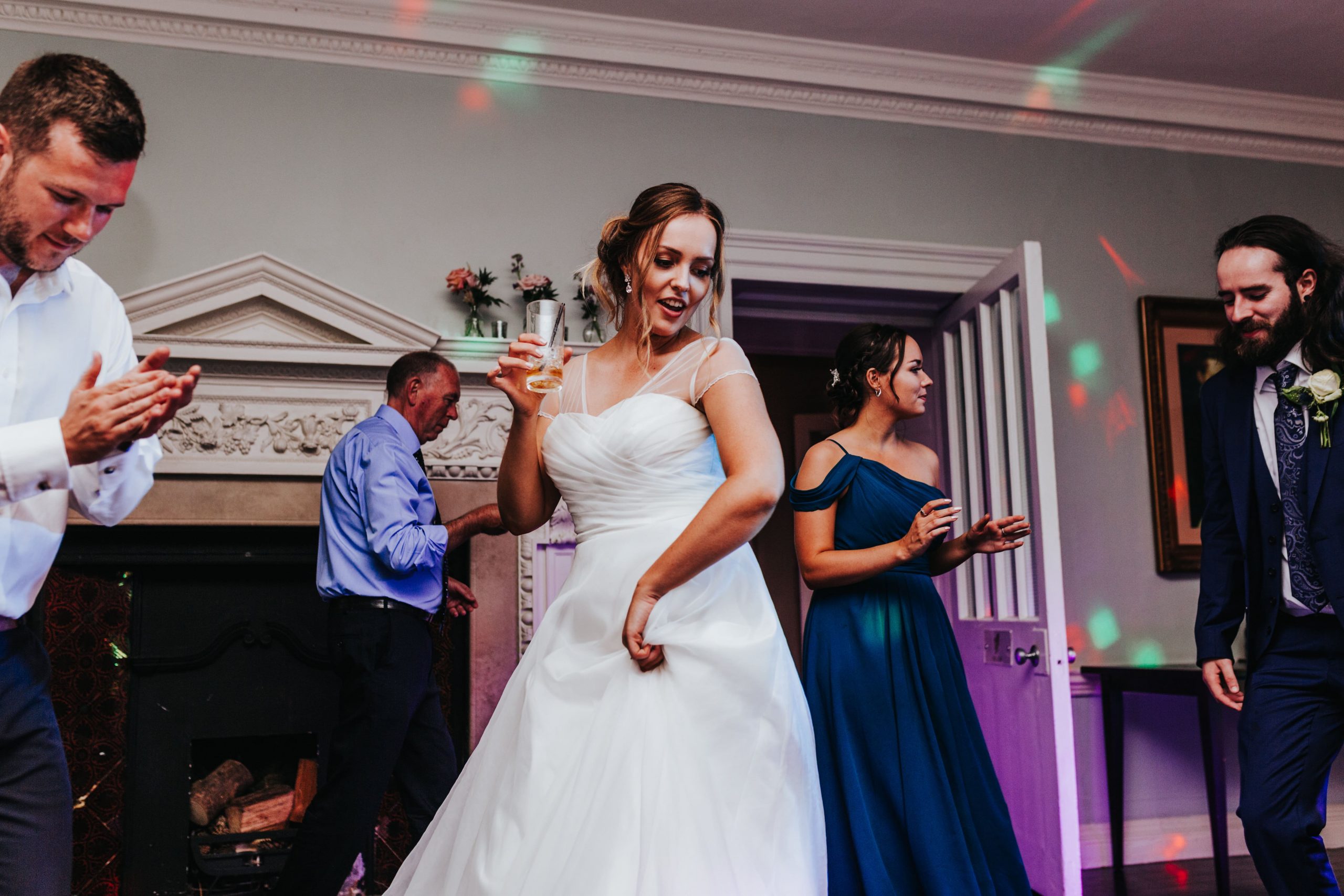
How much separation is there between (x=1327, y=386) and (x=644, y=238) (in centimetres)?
142

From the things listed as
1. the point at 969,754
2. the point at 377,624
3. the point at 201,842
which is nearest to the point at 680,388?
the point at 969,754

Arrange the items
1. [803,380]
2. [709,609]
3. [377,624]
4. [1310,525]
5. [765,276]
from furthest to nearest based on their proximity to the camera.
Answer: [803,380], [765,276], [377,624], [1310,525], [709,609]

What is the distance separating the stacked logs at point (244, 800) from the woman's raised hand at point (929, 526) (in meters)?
2.32

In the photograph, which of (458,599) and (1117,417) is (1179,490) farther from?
(458,599)

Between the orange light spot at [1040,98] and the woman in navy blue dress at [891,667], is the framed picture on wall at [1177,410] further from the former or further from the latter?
the woman in navy blue dress at [891,667]

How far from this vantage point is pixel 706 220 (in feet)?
5.76

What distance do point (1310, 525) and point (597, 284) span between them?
1509 millimetres

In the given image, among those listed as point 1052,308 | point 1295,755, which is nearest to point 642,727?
point 1295,755

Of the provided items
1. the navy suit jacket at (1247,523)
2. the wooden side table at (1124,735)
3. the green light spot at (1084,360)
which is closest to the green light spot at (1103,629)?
the wooden side table at (1124,735)

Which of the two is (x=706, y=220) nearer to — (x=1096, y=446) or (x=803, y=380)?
(x=1096, y=446)

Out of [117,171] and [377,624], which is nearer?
[117,171]

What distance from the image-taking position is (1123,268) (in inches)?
172

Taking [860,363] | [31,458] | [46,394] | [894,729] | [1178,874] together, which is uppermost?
[860,363]

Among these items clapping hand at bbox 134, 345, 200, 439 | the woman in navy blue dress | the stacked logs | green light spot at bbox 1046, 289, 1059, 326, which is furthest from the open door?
clapping hand at bbox 134, 345, 200, 439
